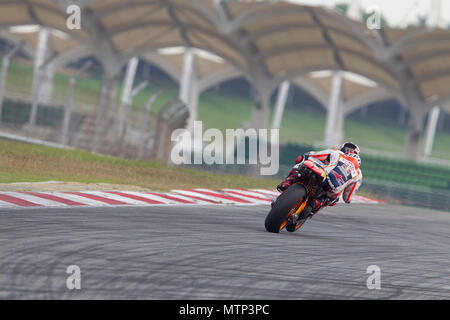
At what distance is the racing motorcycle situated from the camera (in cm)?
910

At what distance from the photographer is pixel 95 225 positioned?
862cm

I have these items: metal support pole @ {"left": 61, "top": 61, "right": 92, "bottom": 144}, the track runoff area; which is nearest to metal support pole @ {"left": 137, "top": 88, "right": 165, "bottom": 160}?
metal support pole @ {"left": 61, "top": 61, "right": 92, "bottom": 144}

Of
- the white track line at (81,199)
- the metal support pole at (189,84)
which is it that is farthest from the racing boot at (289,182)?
the metal support pole at (189,84)

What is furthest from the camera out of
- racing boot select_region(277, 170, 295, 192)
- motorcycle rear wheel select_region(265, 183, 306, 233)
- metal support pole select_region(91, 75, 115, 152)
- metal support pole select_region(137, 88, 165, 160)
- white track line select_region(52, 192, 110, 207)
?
metal support pole select_region(137, 88, 165, 160)

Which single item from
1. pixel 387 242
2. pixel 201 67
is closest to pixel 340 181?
pixel 387 242

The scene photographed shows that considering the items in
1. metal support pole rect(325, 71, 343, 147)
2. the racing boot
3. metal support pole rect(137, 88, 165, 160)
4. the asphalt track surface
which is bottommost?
the asphalt track surface

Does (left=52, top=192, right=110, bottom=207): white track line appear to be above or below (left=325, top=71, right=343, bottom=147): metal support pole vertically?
below

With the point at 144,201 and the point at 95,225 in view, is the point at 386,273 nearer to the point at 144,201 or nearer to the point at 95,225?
the point at 95,225

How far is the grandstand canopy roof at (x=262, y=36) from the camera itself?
3003 centimetres

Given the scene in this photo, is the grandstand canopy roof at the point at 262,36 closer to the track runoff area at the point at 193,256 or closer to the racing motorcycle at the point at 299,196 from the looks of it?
the track runoff area at the point at 193,256

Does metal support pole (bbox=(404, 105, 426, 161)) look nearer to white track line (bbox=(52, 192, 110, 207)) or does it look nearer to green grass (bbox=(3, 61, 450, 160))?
green grass (bbox=(3, 61, 450, 160))

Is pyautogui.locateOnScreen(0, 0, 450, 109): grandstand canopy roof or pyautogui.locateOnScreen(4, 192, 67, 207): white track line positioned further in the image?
pyautogui.locateOnScreen(0, 0, 450, 109): grandstand canopy roof

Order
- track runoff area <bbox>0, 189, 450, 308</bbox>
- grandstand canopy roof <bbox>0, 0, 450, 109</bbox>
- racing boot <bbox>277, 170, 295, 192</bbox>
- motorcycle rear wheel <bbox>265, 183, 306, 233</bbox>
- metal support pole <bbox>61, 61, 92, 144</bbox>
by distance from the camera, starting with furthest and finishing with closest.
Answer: grandstand canopy roof <bbox>0, 0, 450, 109</bbox> → metal support pole <bbox>61, 61, 92, 144</bbox> → racing boot <bbox>277, 170, 295, 192</bbox> → motorcycle rear wheel <bbox>265, 183, 306, 233</bbox> → track runoff area <bbox>0, 189, 450, 308</bbox>

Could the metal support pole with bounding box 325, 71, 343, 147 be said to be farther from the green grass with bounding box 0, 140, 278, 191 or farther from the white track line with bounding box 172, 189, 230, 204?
the white track line with bounding box 172, 189, 230, 204
